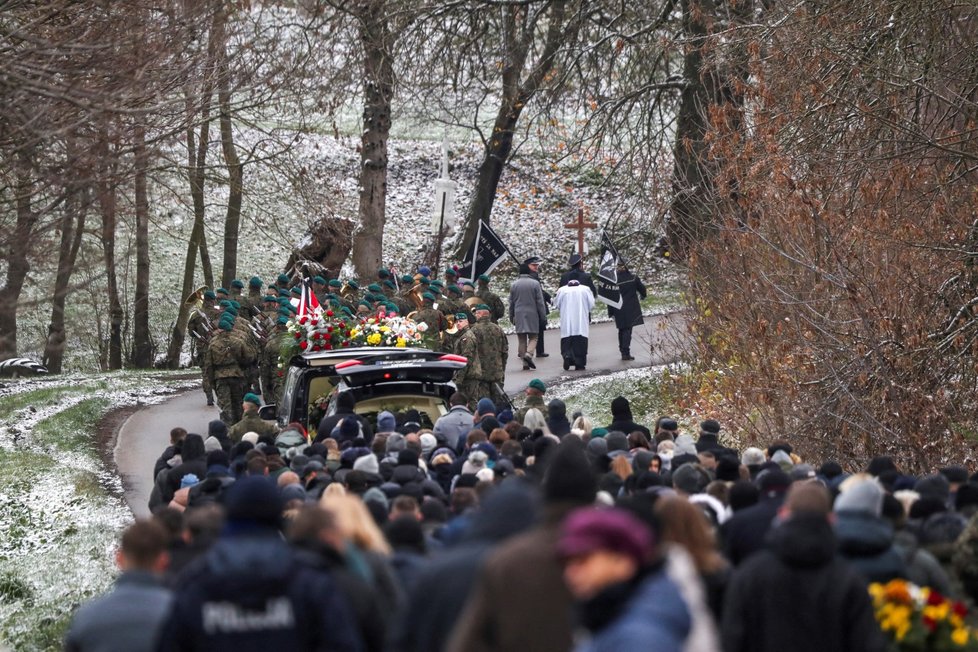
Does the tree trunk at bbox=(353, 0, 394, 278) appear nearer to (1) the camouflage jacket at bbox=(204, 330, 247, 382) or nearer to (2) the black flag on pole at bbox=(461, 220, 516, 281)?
(2) the black flag on pole at bbox=(461, 220, 516, 281)

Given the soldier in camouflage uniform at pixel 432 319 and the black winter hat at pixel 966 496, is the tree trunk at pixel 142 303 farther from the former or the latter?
the black winter hat at pixel 966 496

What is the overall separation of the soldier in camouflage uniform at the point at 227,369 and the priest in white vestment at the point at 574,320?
6641mm

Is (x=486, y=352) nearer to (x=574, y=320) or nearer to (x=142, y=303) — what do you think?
(x=574, y=320)

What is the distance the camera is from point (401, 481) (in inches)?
380

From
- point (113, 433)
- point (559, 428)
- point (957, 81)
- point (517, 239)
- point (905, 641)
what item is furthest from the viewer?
point (517, 239)

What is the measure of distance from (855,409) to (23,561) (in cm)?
815

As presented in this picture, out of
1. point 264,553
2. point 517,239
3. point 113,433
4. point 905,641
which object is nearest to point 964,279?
point 905,641

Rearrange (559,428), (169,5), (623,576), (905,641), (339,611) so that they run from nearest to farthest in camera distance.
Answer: (623,576) < (339,611) < (905,641) < (559,428) < (169,5)

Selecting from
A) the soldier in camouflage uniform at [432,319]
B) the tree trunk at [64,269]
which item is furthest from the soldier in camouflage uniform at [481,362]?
the tree trunk at [64,269]

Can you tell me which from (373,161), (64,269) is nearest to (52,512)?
(64,269)

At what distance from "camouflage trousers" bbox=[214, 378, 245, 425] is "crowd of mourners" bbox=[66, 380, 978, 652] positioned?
11.0 m

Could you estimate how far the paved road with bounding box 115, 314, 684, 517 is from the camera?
58.8 ft

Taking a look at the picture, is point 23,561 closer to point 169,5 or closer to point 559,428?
point 559,428

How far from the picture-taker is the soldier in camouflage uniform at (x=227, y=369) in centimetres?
1967
